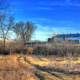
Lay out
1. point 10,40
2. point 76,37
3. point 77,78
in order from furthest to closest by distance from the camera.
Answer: point 76,37 < point 10,40 < point 77,78

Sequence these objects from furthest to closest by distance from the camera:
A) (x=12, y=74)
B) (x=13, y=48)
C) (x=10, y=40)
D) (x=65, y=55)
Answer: (x=10, y=40) < (x=13, y=48) < (x=65, y=55) < (x=12, y=74)

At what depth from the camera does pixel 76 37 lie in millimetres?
60438

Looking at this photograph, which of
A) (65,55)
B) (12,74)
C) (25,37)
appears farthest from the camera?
(25,37)

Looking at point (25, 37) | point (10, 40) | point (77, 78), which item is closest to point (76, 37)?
point (25, 37)

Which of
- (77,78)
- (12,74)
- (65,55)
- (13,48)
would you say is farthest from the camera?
(13,48)

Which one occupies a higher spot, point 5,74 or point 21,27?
point 21,27

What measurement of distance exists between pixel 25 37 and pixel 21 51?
850 inches

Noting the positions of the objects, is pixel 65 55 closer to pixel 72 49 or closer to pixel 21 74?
pixel 72 49

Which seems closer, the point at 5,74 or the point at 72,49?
the point at 5,74

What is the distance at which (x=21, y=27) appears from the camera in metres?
64.1

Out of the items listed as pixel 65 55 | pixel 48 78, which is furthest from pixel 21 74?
pixel 65 55

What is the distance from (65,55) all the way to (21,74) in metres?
24.9

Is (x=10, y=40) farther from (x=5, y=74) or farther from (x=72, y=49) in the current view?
(x=5, y=74)

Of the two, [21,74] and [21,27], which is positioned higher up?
[21,27]
